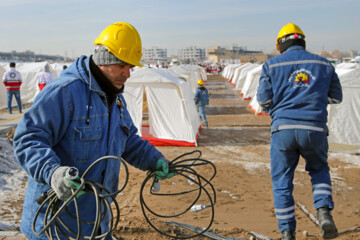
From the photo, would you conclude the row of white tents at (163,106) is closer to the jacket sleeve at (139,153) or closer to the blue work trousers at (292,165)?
the blue work trousers at (292,165)

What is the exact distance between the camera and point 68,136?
2.04 metres

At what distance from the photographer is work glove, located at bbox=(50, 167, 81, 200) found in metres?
1.79

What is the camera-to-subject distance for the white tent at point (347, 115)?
9.50m

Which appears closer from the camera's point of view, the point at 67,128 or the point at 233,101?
the point at 67,128

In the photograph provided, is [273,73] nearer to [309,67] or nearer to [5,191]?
[309,67]

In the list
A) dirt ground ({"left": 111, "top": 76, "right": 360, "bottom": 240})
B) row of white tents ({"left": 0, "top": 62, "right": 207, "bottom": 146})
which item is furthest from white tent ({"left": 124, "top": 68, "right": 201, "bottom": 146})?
dirt ground ({"left": 111, "top": 76, "right": 360, "bottom": 240})

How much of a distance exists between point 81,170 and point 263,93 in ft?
7.31

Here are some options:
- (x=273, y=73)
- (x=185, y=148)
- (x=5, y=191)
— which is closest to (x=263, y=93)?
(x=273, y=73)

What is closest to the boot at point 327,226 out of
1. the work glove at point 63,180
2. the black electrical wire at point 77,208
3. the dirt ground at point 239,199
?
the dirt ground at point 239,199

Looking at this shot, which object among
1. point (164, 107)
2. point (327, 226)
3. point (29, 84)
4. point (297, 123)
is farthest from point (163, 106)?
point (29, 84)

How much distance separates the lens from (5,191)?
19.9 feet

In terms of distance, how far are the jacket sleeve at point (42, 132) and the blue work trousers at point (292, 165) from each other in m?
2.24

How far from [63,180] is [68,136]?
34 centimetres

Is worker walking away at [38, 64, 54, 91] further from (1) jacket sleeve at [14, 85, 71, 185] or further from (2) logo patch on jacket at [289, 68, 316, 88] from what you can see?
(1) jacket sleeve at [14, 85, 71, 185]
